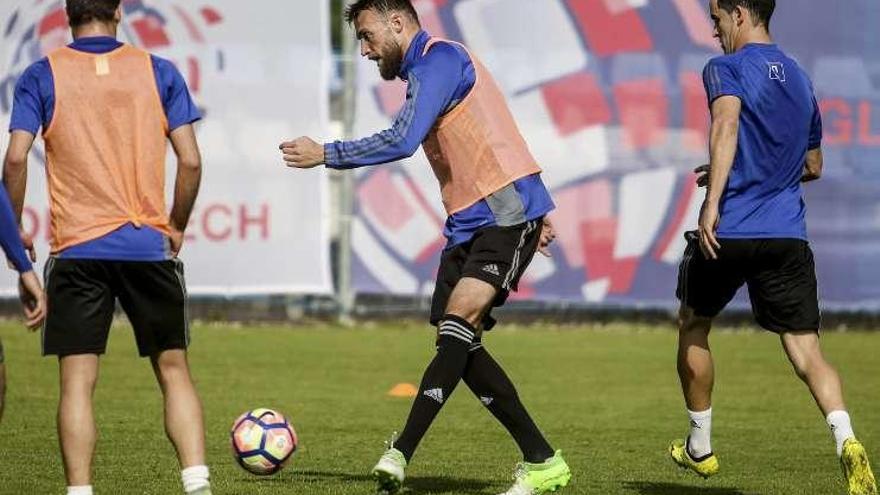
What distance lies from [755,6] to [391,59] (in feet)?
5.41

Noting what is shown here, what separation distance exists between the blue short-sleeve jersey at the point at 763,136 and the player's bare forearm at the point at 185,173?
2362mm

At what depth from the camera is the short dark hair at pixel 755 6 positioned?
7672mm

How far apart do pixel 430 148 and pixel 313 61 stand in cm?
1005

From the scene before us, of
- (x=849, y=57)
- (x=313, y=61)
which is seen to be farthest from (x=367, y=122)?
(x=849, y=57)

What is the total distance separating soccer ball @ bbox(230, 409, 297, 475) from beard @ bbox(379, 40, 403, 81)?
5.39 feet

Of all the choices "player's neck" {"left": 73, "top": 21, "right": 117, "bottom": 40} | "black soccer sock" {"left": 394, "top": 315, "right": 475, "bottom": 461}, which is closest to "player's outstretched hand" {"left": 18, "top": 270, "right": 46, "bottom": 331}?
"player's neck" {"left": 73, "top": 21, "right": 117, "bottom": 40}

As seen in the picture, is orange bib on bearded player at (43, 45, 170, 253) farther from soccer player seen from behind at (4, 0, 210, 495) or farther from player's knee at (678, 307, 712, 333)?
player's knee at (678, 307, 712, 333)

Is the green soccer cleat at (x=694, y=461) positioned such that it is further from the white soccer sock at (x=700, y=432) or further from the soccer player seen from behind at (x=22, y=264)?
the soccer player seen from behind at (x=22, y=264)

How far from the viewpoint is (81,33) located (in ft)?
21.4

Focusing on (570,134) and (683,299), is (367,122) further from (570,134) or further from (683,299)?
(683,299)

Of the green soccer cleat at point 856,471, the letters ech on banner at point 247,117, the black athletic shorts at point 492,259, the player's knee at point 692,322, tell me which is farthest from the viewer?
the letters ech on banner at point 247,117

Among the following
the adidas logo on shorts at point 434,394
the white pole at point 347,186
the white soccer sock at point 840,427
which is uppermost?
the adidas logo on shorts at point 434,394

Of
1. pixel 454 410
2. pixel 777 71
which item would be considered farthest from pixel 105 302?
pixel 454 410

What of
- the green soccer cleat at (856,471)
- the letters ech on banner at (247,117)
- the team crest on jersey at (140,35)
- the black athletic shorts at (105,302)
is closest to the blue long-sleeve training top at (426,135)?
the black athletic shorts at (105,302)
